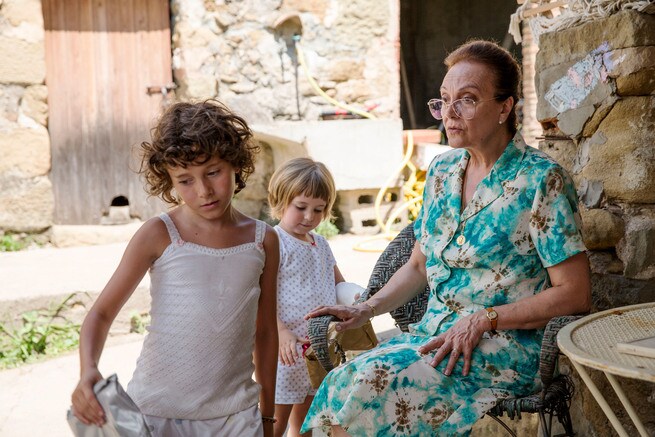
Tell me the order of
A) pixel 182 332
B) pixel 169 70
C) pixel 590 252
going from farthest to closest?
1. pixel 169 70
2. pixel 590 252
3. pixel 182 332

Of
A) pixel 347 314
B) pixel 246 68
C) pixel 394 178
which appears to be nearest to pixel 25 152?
pixel 246 68

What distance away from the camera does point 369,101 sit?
780 centimetres

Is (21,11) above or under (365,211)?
above

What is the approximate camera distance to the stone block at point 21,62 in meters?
6.95

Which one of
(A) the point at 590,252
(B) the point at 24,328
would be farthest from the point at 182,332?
(B) the point at 24,328

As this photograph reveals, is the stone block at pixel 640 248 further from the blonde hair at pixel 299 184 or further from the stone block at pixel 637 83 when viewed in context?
the blonde hair at pixel 299 184

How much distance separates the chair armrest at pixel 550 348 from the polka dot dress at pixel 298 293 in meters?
0.92

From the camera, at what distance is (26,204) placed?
23.6 feet

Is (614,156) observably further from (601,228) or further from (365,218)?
(365,218)

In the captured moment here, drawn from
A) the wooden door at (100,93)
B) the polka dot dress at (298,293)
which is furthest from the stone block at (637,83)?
the wooden door at (100,93)

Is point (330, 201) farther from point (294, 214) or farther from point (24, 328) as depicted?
point (24, 328)

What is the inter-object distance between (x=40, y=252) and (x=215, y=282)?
5278 mm

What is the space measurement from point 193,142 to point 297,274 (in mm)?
984

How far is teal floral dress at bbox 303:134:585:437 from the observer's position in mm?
2131
